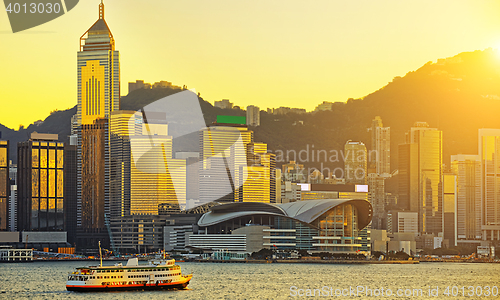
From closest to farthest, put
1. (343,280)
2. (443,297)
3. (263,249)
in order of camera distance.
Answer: (443,297) → (343,280) → (263,249)

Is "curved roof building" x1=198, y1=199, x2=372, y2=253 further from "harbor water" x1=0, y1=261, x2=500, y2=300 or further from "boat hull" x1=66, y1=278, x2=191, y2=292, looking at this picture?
"boat hull" x1=66, y1=278, x2=191, y2=292

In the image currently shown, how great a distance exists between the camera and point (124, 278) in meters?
75.6

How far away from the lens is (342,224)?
154 m

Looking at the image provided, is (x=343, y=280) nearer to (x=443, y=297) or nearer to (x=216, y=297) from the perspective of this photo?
(x=443, y=297)

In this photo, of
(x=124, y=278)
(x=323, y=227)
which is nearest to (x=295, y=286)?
(x=124, y=278)

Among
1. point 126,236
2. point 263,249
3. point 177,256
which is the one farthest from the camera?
point 126,236

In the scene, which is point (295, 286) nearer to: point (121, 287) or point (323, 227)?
point (121, 287)

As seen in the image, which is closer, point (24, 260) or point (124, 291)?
point (124, 291)

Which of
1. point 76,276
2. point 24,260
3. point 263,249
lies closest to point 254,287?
point 76,276

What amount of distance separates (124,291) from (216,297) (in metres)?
9.39

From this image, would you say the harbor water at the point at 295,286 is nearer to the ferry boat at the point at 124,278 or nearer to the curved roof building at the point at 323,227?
the ferry boat at the point at 124,278

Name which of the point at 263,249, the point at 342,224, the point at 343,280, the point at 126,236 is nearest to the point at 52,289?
the point at 343,280

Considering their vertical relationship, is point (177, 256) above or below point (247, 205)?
below

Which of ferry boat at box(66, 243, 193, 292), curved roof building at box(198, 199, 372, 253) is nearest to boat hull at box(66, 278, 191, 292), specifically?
ferry boat at box(66, 243, 193, 292)
